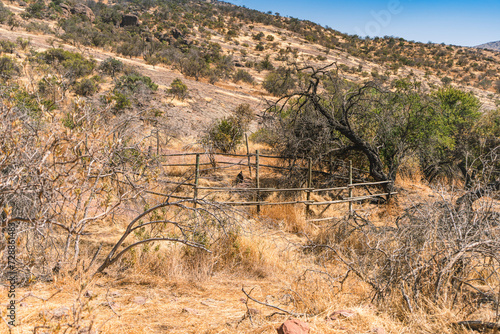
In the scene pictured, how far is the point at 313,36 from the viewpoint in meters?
58.0

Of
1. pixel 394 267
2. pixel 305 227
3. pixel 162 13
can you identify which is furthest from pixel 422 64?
pixel 394 267

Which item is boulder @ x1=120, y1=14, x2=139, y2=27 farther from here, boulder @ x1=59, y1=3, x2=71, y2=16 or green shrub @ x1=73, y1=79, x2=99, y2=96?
green shrub @ x1=73, y1=79, x2=99, y2=96

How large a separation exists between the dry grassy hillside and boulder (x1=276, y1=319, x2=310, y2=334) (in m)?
0.11

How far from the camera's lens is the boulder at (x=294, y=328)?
2926mm

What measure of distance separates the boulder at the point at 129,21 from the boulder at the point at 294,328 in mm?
50379

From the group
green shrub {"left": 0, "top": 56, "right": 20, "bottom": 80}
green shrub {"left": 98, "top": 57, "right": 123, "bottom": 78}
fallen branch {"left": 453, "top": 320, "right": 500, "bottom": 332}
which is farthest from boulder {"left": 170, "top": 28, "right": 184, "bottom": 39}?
fallen branch {"left": 453, "top": 320, "right": 500, "bottom": 332}

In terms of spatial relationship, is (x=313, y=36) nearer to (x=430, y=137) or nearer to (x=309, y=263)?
(x=430, y=137)

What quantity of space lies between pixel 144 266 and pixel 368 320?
315cm

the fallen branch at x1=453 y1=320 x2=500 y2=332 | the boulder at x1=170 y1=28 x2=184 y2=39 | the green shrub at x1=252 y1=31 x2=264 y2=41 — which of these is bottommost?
the fallen branch at x1=453 y1=320 x2=500 y2=332

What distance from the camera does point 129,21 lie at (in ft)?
150

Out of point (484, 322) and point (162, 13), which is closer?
point (484, 322)

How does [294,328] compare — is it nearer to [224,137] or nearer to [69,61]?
[224,137]

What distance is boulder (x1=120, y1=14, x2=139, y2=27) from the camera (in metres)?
45.5

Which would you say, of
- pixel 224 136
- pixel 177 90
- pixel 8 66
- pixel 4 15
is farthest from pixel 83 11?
pixel 224 136
